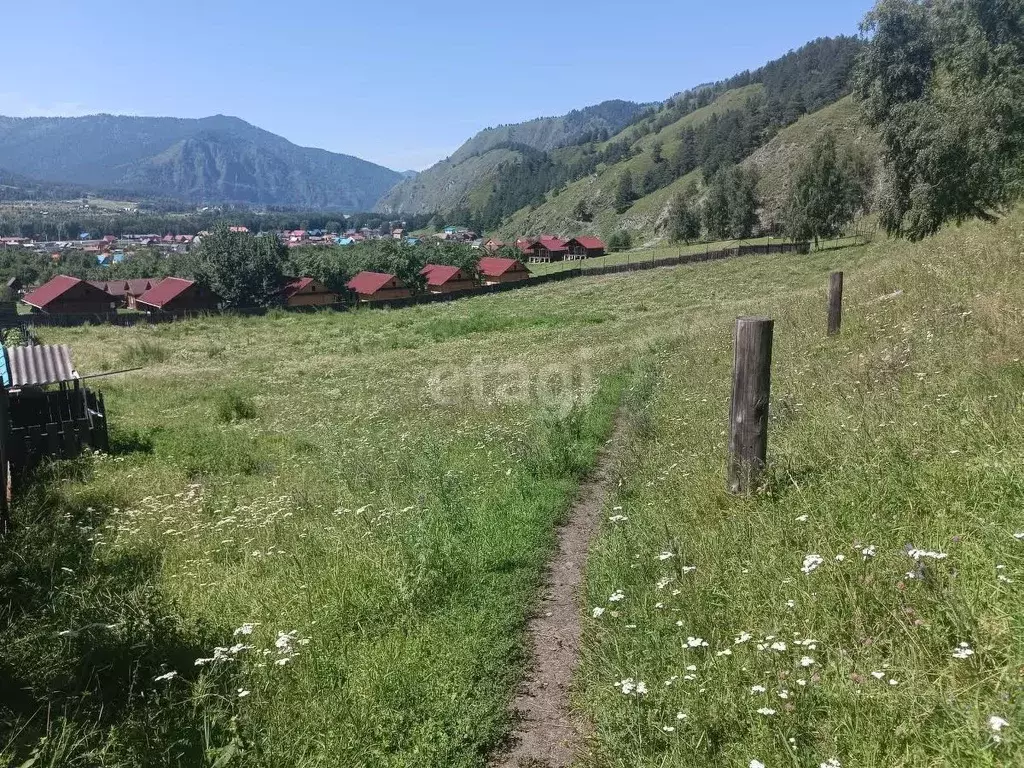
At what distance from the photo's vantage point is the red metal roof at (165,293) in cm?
7169

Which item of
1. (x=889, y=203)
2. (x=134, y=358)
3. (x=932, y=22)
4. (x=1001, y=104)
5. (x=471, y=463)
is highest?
(x=932, y=22)

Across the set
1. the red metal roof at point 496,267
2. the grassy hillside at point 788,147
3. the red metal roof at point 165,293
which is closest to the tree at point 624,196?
the grassy hillside at point 788,147

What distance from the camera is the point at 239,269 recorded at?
2874 inches

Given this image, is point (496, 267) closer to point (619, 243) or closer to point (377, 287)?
point (377, 287)

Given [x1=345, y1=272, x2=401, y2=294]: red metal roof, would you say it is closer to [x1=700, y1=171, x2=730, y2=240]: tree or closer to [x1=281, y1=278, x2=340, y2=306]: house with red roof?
[x1=281, y1=278, x2=340, y2=306]: house with red roof

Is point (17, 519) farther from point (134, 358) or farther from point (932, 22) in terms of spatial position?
point (932, 22)

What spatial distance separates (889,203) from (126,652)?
107 feet

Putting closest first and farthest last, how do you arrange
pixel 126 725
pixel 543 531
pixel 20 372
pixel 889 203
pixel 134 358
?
pixel 126 725
pixel 543 531
pixel 20 372
pixel 889 203
pixel 134 358

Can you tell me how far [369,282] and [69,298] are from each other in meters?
34.0

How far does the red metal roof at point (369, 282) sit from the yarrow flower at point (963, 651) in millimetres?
73307

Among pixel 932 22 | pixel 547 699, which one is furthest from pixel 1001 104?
pixel 547 699

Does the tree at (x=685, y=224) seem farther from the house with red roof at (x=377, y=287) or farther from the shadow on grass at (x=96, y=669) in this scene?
the shadow on grass at (x=96, y=669)

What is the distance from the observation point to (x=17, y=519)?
8078mm

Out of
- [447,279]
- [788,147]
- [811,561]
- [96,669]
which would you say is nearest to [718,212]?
[788,147]
